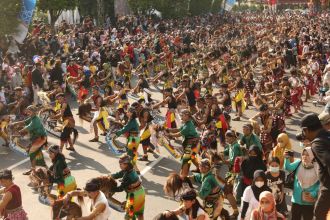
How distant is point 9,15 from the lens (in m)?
23.4

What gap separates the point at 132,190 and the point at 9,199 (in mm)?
1695

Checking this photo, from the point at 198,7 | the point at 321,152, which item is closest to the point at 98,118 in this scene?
the point at 321,152

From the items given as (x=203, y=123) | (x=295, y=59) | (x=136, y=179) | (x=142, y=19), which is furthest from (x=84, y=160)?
(x=142, y=19)

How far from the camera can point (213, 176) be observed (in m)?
7.85

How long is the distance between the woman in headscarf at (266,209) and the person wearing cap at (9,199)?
3.20m

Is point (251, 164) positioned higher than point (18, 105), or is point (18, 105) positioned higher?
point (251, 164)

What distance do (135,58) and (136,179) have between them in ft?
61.2

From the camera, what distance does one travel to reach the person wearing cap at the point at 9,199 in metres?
7.34

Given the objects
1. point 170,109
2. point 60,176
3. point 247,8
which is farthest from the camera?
point 247,8

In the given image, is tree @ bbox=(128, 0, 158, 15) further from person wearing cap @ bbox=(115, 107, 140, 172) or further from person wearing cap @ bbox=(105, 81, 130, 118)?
person wearing cap @ bbox=(115, 107, 140, 172)

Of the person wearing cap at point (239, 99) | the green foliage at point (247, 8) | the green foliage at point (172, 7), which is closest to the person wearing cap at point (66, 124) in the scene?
the person wearing cap at point (239, 99)

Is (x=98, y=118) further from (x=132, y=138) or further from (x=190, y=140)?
(x=190, y=140)

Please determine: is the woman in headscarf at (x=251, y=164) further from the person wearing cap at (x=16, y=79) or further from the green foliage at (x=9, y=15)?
the green foliage at (x=9, y=15)

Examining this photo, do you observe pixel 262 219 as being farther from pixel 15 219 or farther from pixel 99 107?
pixel 99 107
